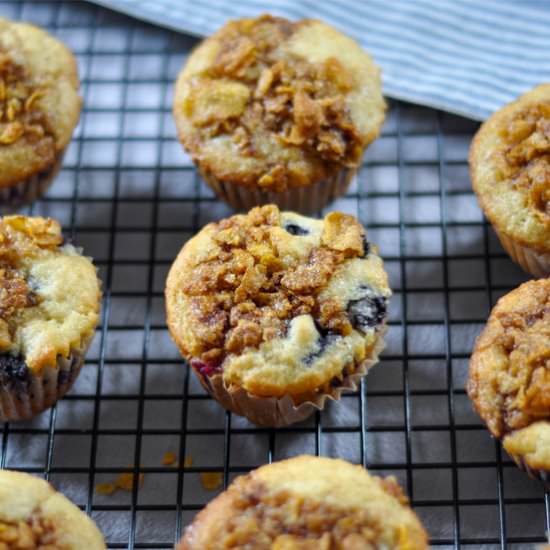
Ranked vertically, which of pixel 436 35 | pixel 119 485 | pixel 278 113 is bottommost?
pixel 119 485

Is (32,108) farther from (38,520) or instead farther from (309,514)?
(309,514)

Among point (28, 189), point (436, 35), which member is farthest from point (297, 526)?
point (436, 35)

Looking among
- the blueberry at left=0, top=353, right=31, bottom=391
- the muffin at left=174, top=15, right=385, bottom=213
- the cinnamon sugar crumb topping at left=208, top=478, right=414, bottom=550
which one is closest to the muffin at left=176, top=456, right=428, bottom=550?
the cinnamon sugar crumb topping at left=208, top=478, right=414, bottom=550

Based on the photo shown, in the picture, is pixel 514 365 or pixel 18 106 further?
pixel 18 106

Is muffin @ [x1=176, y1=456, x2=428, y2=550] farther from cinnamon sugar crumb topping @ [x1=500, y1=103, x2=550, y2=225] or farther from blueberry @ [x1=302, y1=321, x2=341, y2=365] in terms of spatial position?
cinnamon sugar crumb topping @ [x1=500, y1=103, x2=550, y2=225]

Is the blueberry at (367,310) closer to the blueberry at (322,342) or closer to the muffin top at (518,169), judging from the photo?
the blueberry at (322,342)

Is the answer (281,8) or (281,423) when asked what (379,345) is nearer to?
(281,423)
